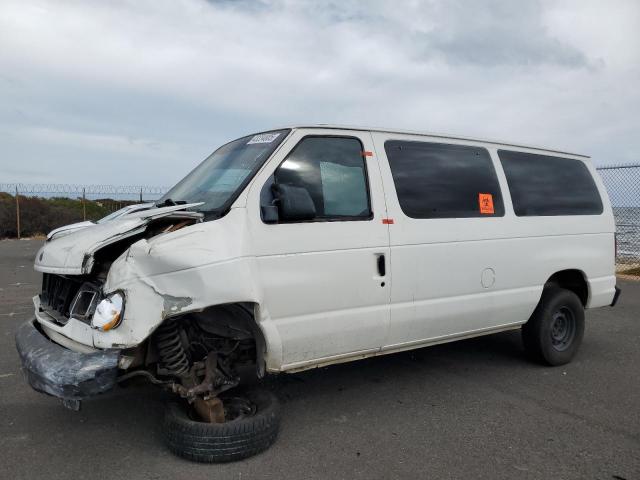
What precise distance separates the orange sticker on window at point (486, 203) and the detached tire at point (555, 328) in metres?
1.17

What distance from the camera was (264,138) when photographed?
160 inches

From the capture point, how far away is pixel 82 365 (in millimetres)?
3043

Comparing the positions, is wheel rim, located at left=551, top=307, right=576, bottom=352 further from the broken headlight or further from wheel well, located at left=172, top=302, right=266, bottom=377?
the broken headlight

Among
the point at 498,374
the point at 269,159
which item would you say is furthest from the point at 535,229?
the point at 269,159

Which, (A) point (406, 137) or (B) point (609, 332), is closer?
(A) point (406, 137)

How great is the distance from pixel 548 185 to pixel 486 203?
1.00 meters

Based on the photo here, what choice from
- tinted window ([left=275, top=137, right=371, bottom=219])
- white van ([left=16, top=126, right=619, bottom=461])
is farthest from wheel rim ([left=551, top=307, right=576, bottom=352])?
tinted window ([left=275, top=137, right=371, bottom=219])

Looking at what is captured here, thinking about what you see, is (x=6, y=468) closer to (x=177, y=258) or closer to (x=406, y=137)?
(x=177, y=258)

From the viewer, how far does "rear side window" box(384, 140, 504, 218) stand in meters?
4.32

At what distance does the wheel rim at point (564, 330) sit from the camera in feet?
18.1

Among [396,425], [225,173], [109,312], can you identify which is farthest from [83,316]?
[396,425]

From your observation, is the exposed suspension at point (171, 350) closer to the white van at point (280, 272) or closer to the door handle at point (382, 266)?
the white van at point (280, 272)

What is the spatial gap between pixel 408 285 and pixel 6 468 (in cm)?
292

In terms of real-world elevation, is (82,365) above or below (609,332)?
above
